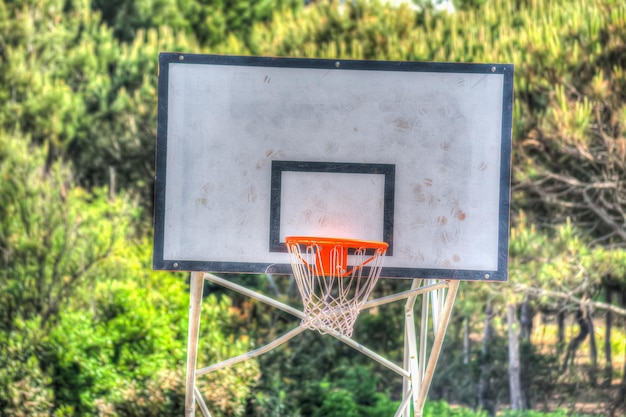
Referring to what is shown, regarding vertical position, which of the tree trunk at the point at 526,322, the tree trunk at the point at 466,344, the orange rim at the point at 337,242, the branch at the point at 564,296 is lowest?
the tree trunk at the point at 466,344

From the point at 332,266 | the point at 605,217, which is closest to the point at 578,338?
the point at 605,217

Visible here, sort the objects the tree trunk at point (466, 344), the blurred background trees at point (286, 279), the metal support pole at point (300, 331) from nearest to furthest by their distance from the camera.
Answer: the metal support pole at point (300, 331) → the blurred background trees at point (286, 279) → the tree trunk at point (466, 344)

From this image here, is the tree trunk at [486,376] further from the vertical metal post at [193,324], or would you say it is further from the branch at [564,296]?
the vertical metal post at [193,324]

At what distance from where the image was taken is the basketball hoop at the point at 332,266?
4.46 m

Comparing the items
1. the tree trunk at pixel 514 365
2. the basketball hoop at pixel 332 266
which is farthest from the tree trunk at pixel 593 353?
the basketball hoop at pixel 332 266

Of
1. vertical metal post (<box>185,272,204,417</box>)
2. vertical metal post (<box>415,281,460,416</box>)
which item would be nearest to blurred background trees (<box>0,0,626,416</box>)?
vertical metal post (<box>185,272,204,417</box>)

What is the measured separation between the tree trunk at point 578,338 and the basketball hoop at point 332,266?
7.54 m

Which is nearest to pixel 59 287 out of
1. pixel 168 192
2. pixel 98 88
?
pixel 98 88

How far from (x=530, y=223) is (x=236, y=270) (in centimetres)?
714

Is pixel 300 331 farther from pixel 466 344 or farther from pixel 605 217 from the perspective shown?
pixel 466 344

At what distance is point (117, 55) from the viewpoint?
46.7ft

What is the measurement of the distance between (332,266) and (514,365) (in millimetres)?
7992

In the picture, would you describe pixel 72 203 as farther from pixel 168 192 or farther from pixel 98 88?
pixel 168 192

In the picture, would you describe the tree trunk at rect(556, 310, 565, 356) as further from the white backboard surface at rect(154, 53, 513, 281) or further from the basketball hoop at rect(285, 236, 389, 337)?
the basketball hoop at rect(285, 236, 389, 337)
